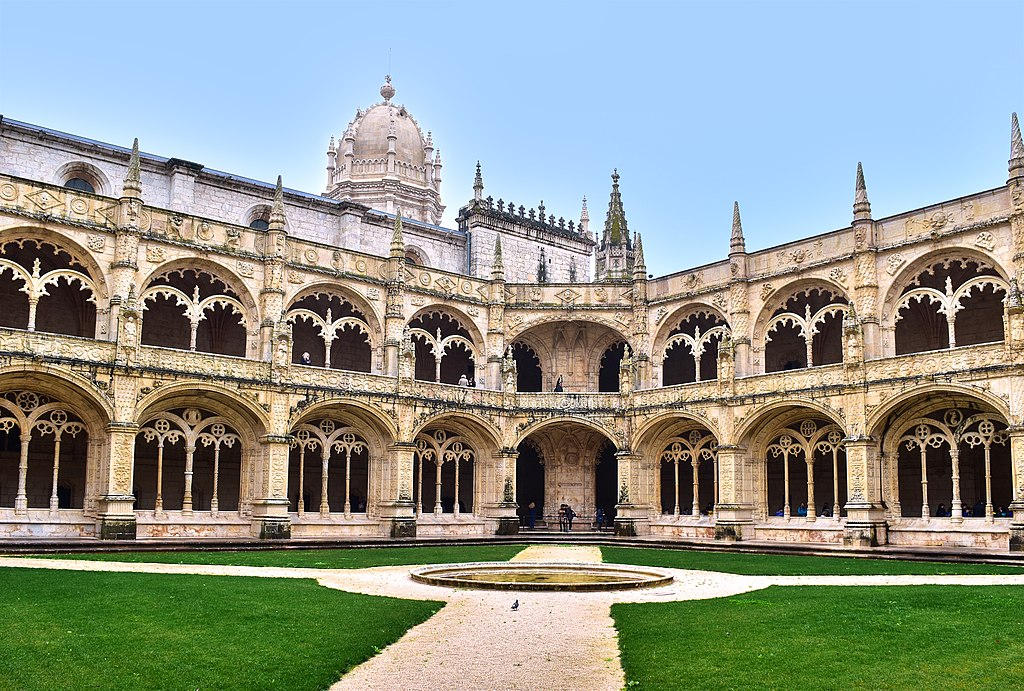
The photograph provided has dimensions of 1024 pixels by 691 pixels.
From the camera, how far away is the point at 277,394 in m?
36.4

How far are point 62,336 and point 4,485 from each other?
281 inches

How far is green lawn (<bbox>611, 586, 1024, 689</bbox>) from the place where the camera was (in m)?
10.5

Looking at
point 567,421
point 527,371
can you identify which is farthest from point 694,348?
point 527,371

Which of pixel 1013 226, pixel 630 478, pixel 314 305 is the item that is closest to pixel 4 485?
pixel 314 305

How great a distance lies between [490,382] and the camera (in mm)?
42875

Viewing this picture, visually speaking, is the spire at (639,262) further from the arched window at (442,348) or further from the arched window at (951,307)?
the arched window at (951,307)

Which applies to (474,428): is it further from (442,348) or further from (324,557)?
(324,557)

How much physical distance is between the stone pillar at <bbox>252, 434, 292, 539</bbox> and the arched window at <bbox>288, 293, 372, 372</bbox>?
389 cm

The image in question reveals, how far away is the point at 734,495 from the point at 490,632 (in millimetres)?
26083

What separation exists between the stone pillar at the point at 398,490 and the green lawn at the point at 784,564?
10.3 m

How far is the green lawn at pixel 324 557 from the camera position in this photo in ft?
81.8

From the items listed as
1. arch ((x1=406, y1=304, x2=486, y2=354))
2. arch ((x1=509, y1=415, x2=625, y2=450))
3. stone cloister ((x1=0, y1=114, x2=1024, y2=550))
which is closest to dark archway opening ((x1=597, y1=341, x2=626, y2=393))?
stone cloister ((x1=0, y1=114, x2=1024, y2=550))

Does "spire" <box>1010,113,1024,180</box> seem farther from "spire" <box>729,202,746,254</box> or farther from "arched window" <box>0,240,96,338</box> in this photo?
"arched window" <box>0,240,96,338</box>

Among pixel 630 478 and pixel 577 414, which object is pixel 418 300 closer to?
pixel 577 414
